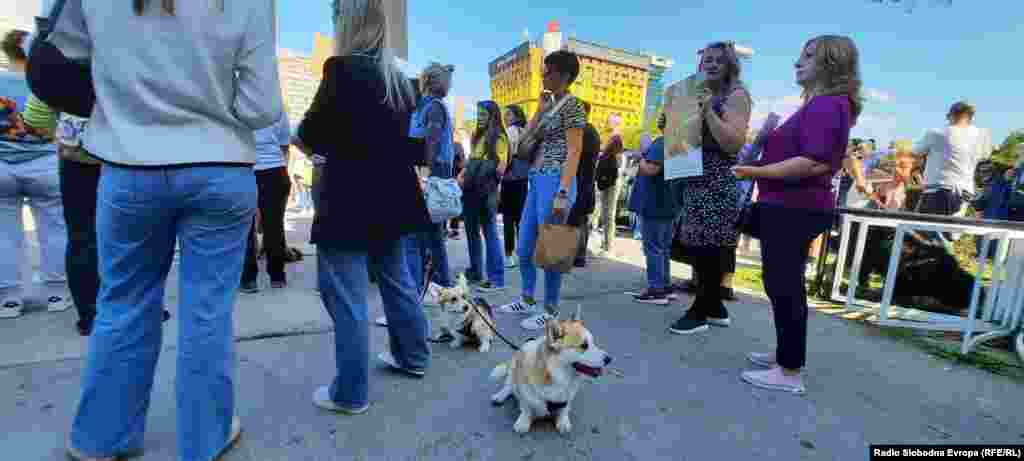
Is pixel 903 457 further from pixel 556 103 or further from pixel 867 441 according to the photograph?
pixel 556 103

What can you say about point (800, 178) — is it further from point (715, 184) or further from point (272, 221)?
point (272, 221)

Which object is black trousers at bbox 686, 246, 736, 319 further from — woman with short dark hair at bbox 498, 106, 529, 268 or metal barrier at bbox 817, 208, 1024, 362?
woman with short dark hair at bbox 498, 106, 529, 268

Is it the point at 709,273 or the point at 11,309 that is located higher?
the point at 709,273

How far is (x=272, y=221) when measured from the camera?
4082 mm

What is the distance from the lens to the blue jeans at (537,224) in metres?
3.34

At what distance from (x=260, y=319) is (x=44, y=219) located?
1813mm

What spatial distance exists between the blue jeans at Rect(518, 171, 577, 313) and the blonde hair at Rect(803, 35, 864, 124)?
5.13 ft

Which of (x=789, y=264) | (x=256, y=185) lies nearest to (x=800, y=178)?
(x=789, y=264)

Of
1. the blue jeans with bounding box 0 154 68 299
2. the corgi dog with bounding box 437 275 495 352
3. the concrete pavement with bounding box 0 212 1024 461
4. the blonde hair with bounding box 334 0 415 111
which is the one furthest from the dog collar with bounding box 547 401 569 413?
the blue jeans with bounding box 0 154 68 299

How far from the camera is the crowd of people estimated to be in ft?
4.97

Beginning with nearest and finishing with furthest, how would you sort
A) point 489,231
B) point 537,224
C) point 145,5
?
1. point 145,5
2. point 537,224
3. point 489,231

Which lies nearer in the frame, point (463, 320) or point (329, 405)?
point (329, 405)

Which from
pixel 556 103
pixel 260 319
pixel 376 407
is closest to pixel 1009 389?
pixel 556 103

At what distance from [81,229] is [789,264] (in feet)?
14.0
